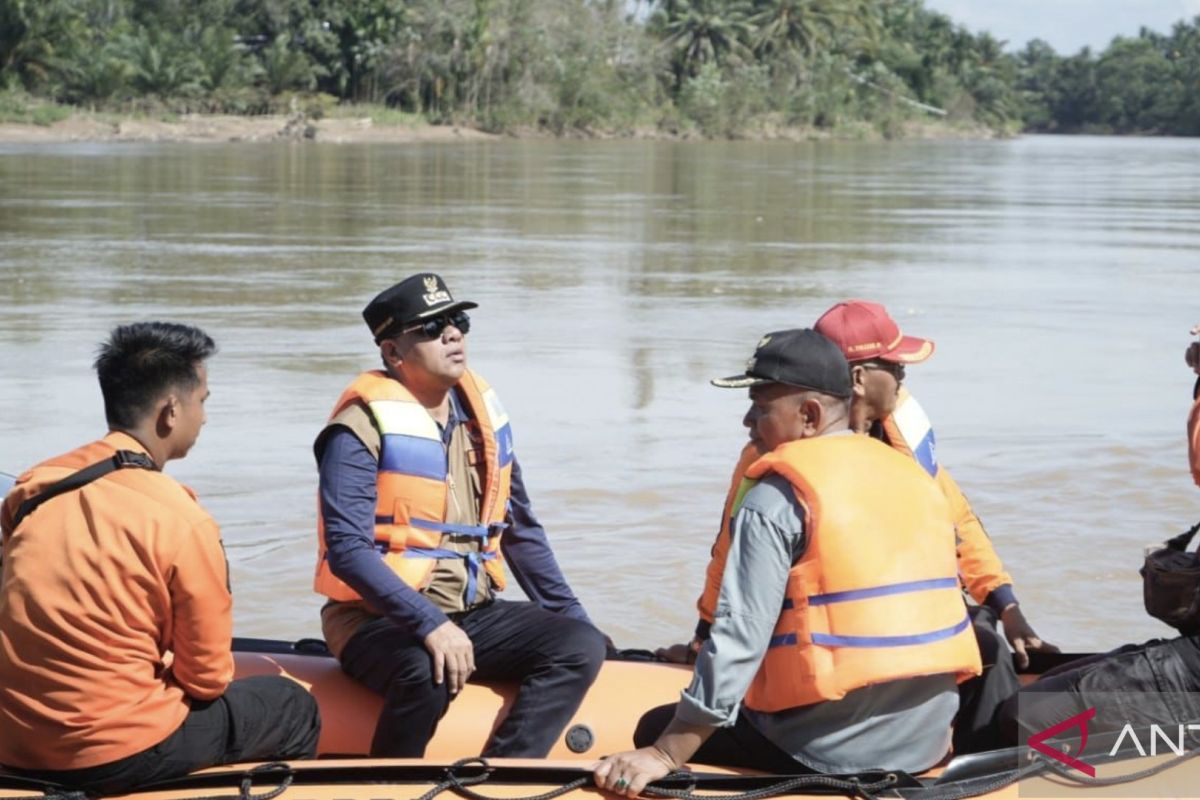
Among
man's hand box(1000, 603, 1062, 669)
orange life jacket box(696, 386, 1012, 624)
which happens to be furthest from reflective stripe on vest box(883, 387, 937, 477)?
man's hand box(1000, 603, 1062, 669)

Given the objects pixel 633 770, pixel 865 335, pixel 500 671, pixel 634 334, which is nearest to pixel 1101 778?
pixel 633 770

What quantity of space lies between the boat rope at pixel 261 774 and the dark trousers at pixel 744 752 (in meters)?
0.71

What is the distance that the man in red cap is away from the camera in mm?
3645

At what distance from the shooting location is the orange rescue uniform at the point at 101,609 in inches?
117

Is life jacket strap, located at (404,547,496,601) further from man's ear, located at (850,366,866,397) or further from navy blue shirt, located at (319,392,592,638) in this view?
man's ear, located at (850,366,866,397)

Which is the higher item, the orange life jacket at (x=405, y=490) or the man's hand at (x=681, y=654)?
the orange life jacket at (x=405, y=490)

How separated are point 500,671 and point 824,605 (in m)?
1.10

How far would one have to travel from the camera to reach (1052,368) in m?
11.2

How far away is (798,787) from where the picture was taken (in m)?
3.11

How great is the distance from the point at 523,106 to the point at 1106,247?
39.9 metres

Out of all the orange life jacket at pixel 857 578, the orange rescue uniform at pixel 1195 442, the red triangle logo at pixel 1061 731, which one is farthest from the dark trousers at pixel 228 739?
the orange rescue uniform at pixel 1195 442

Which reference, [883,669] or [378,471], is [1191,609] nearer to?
[883,669]

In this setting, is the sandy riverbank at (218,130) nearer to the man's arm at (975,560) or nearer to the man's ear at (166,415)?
the man's arm at (975,560)
